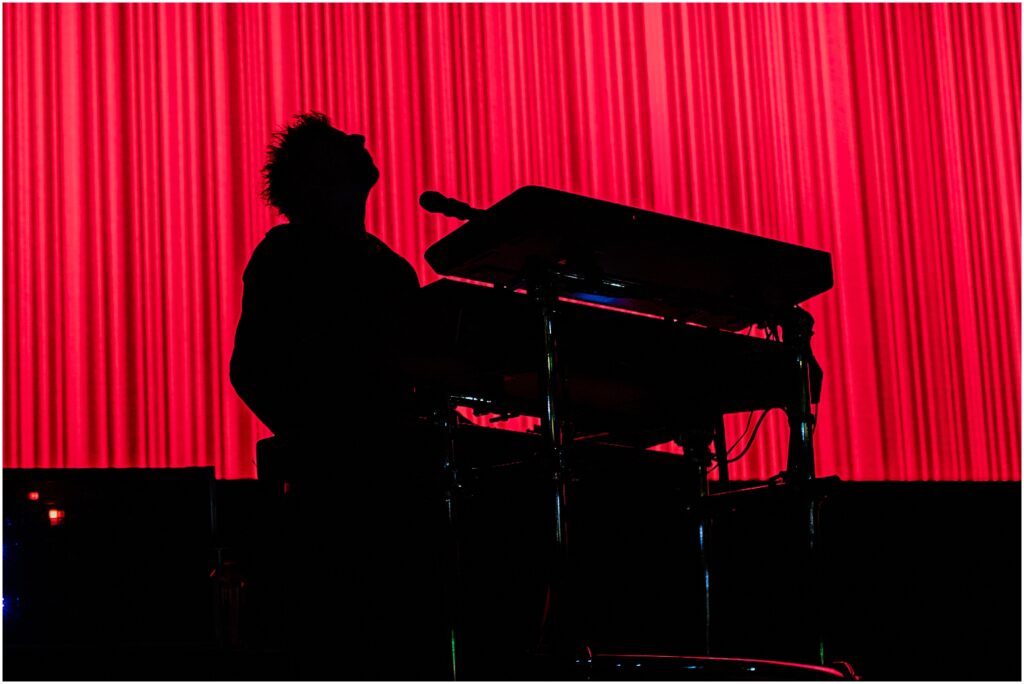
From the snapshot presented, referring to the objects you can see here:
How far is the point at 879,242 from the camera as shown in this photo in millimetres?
4055

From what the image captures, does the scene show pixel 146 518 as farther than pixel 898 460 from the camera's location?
No

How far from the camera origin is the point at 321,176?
6.73 feet

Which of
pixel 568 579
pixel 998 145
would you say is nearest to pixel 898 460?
pixel 998 145

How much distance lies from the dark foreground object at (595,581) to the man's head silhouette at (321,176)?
60 centimetres

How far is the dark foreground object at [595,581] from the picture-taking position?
2.29 m

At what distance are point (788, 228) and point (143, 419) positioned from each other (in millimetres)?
2424

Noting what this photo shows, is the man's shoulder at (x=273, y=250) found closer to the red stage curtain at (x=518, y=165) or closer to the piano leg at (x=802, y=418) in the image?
the piano leg at (x=802, y=418)

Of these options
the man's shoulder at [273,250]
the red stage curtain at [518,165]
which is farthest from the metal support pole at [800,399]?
the red stage curtain at [518,165]

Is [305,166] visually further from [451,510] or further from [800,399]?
[800,399]

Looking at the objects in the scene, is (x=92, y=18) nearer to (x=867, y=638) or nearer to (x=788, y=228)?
(x=788, y=228)

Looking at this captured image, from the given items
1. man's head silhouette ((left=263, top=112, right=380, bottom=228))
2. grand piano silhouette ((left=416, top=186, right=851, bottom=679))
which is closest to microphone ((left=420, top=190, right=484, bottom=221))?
grand piano silhouette ((left=416, top=186, right=851, bottom=679))

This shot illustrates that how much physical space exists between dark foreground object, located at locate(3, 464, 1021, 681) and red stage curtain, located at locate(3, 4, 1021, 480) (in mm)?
456

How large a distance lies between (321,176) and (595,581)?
1.41 meters

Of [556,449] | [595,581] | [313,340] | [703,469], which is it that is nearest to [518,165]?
[595,581]
